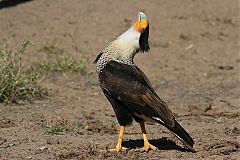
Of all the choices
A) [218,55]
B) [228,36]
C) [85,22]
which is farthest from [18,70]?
[228,36]

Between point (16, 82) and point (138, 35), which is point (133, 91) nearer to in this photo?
point (138, 35)

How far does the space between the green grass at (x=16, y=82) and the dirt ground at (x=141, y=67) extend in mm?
170

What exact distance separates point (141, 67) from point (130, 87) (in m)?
5.15

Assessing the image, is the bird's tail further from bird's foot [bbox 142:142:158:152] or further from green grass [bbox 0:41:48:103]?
green grass [bbox 0:41:48:103]

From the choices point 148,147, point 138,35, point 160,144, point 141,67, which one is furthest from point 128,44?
point 141,67

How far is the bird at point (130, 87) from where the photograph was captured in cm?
633

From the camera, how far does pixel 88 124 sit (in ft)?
25.4

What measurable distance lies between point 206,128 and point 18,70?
272cm

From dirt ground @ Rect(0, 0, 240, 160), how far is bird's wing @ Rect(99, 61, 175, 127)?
0.43 m

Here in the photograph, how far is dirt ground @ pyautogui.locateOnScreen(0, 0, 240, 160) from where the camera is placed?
22.1 ft

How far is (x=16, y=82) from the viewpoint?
342 inches

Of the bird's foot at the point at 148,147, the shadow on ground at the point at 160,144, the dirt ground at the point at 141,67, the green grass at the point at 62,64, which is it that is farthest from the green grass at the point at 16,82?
the bird's foot at the point at 148,147

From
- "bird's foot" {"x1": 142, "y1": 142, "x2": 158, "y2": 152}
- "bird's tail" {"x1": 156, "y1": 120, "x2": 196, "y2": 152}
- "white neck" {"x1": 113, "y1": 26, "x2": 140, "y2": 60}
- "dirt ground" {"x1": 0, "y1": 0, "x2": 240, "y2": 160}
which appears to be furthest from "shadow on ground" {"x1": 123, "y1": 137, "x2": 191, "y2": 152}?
"white neck" {"x1": 113, "y1": 26, "x2": 140, "y2": 60}

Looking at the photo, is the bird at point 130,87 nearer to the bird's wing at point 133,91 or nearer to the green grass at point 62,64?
the bird's wing at point 133,91
